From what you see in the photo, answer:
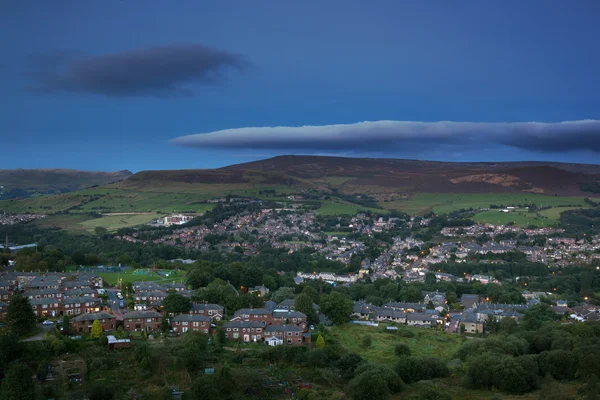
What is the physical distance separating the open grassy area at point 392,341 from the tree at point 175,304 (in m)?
8.93

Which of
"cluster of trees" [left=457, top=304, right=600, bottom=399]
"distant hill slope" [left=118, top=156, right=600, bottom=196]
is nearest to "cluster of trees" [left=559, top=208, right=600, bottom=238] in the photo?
"distant hill slope" [left=118, top=156, right=600, bottom=196]

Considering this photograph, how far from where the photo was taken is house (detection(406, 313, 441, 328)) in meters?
37.8

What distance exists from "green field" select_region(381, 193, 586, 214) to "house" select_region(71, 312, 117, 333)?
86165 millimetres

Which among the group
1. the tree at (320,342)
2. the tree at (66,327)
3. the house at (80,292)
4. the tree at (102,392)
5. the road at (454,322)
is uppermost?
the house at (80,292)

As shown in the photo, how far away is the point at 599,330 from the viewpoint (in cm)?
2977

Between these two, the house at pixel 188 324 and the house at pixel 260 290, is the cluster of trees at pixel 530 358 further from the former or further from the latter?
the house at pixel 260 290

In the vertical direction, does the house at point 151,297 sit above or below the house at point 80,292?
below

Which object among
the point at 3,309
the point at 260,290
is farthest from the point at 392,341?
the point at 3,309

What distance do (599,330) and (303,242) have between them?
2050 inches

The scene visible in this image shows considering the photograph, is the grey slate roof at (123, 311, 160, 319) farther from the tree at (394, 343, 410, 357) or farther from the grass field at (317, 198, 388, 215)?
the grass field at (317, 198, 388, 215)

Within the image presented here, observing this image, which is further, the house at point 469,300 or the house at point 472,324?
the house at point 469,300

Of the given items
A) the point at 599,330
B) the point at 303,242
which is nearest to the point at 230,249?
the point at 303,242

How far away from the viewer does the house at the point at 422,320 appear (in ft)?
124

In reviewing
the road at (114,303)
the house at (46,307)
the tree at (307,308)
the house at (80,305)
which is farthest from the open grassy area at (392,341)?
the house at (46,307)
